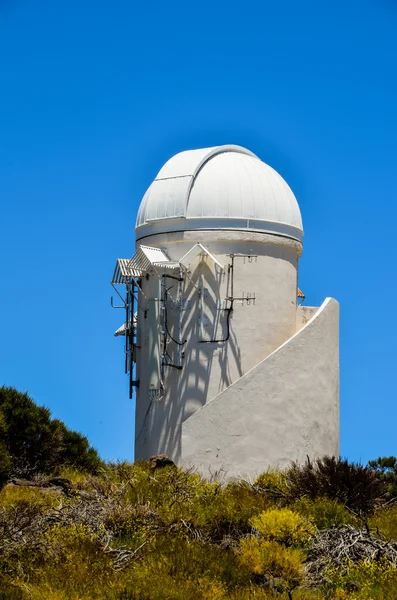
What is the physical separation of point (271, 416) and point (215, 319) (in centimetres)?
242

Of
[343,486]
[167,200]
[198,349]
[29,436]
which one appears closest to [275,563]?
[343,486]

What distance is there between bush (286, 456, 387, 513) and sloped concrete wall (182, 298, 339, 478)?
128 inches

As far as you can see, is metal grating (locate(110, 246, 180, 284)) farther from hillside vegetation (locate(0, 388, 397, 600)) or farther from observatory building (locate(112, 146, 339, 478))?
hillside vegetation (locate(0, 388, 397, 600))

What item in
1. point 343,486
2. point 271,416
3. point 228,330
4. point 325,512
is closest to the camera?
point 325,512

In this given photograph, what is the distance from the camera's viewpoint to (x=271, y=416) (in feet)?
76.3

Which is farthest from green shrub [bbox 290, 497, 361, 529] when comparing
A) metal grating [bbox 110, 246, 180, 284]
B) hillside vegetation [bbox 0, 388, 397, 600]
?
metal grating [bbox 110, 246, 180, 284]

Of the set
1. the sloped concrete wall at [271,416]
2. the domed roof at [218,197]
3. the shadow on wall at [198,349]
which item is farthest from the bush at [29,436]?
the domed roof at [218,197]

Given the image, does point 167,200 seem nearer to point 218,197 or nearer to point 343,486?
point 218,197

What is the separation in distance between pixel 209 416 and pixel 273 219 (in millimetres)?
4716

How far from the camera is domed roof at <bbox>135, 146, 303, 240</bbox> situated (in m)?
24.2

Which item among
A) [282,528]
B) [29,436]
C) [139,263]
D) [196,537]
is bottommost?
[282,528]

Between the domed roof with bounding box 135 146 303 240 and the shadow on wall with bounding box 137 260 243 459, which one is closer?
the shadow on wall with bounding box 137 260 243 459

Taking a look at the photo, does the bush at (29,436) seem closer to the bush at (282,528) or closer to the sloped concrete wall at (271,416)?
the sloped concrete wall at (271,416)

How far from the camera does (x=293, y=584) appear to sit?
569 inches
